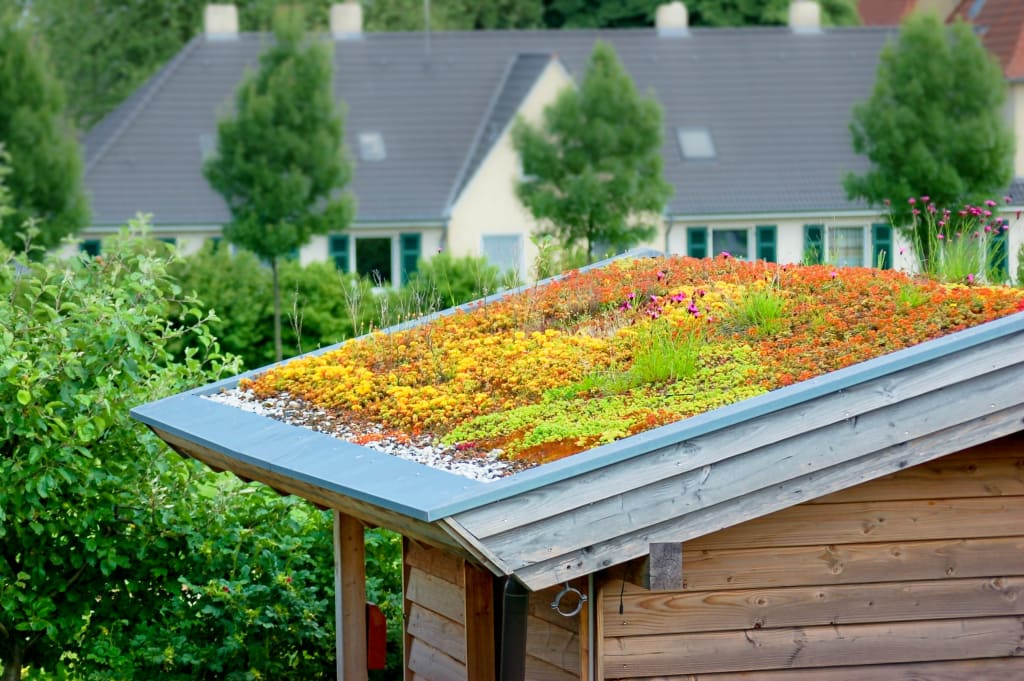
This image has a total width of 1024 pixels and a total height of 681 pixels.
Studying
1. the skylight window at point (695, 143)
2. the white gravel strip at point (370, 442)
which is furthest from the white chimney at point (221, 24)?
the white gravel strip at point (370, 442)

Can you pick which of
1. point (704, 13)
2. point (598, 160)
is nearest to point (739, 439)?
point (598, 160)

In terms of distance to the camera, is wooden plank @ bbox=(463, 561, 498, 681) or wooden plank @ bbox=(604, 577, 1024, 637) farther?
wooden plank @ bbox=(463, 561, 498, 681)

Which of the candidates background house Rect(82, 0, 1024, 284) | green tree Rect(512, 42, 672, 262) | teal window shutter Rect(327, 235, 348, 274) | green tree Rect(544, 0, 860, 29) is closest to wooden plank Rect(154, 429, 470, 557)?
green tree Rect(512, 42, 672, 262)

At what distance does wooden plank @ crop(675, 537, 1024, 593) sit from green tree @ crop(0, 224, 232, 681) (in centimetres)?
393

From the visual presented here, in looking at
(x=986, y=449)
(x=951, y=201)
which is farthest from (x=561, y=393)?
Answer: (x=951, y=201)

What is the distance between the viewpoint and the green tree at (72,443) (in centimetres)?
888

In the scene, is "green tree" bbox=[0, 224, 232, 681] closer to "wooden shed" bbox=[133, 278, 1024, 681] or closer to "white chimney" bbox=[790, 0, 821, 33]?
"wooden shed" bbox=[133, 278, 1024, 681]

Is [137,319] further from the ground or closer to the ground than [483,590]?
further from the ground

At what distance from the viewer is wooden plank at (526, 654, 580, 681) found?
683 cm

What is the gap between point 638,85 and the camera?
136 feet

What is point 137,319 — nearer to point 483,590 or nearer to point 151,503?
point 151,503

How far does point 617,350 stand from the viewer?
7598mm

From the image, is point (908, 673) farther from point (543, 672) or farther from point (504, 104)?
point (504, 104)

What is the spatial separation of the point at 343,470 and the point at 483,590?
1419 millimetres
